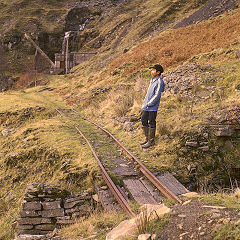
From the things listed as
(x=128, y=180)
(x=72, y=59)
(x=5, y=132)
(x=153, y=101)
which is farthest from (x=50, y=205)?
(x=72, y=59)

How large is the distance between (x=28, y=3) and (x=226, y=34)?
6086 centimetres

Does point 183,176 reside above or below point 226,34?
below

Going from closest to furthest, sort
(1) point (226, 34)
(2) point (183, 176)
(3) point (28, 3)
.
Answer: (2) point (183, 176)
(1) point (226, 34)
(3) point (28, 3)

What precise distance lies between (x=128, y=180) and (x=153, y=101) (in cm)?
233

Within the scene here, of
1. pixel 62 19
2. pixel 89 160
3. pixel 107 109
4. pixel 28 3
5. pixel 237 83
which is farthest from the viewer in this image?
pixel 28 3

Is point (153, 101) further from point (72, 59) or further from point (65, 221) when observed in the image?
point (72, 59)

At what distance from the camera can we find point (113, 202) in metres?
4.96

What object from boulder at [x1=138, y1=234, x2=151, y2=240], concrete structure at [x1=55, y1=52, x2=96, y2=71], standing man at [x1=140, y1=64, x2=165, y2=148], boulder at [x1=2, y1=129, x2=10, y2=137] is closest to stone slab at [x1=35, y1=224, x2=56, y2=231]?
boulder at [x1=138, y1=234, x2=151, y2=240]

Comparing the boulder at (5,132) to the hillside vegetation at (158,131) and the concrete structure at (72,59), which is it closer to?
the hillside vegetation at (158,131)

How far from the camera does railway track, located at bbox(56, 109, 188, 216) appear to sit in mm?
4805

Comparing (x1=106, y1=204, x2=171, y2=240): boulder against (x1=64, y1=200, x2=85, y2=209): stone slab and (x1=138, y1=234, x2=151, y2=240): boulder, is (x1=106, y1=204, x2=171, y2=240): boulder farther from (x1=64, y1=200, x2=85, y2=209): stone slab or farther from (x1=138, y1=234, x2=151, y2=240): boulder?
(x1=64, y1=200, x2=85, y2=209): stone slab

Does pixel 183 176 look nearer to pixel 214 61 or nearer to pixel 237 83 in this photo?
pixel 237 83

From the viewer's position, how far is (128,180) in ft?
18.8

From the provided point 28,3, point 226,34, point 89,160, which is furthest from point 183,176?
point 28,3
